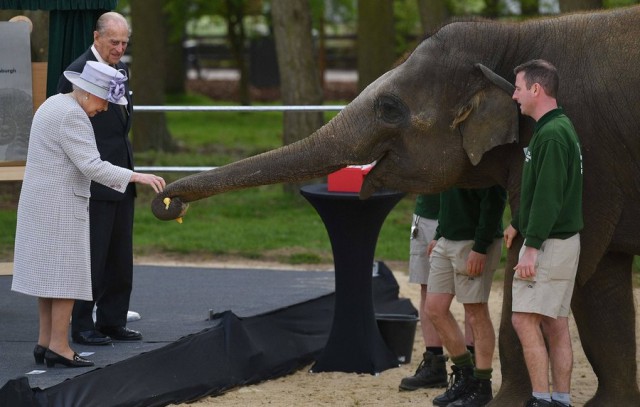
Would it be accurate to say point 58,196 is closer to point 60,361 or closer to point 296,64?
point 60,361

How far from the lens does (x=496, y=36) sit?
6754 millimetres

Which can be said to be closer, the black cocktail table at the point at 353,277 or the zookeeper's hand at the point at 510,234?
the zookeeper's hand at the point at 510,234

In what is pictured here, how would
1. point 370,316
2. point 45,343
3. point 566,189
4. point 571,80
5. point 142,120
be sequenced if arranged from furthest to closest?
1. point 142,120
2. point 370,316
3. point 45,343
4. point 571,80
5. point 566,189

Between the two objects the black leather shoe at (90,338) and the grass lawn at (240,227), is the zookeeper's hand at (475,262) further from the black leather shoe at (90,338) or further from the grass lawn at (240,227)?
the grass lawn at (240,227)

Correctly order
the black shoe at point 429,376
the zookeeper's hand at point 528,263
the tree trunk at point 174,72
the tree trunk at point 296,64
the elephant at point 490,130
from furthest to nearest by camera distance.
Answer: the tree trunk at point 174,72
the tree trunk at point 296,64
the black shoe at point 429,376
the elephant at point 490,130
the zookeeper's hand at point 528,263

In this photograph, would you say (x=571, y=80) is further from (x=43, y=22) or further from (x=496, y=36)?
(x=43, y=22)

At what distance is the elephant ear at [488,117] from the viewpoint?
6.52 meters

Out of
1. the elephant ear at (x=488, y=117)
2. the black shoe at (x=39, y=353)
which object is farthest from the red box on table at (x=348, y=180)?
the black shoe at (x=39, y=353)

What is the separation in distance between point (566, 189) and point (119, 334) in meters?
3.22

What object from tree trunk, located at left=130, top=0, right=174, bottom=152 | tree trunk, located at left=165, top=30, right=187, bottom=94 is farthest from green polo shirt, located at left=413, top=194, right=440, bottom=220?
tree trunk, located at left=165, top=30, right=187, bottom=94

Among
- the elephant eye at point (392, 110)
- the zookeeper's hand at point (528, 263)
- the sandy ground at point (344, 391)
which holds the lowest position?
the sandy ground at point (344, 391)

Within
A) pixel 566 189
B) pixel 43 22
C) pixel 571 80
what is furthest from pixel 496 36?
pixel 43 22

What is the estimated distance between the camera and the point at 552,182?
6.09 meters

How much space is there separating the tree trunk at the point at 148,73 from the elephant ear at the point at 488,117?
13.4m
